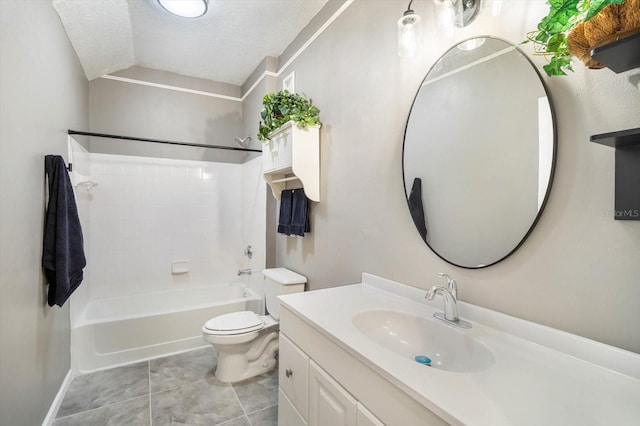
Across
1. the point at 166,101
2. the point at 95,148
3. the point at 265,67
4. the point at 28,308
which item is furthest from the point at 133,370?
the point at 265,67

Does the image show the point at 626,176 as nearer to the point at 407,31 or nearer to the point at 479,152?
the point at 479,152

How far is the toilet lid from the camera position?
209 centimetres

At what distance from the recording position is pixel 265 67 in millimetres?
2836

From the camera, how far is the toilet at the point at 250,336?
82.2 inches

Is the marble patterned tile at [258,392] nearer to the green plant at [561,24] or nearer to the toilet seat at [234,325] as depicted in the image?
the toilet seat at [234,325]

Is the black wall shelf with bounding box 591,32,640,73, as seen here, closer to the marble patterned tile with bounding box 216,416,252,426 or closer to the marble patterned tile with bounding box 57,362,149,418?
the marble patterned tile with bounding box 216,416,252,426

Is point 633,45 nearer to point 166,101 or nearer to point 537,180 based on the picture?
point 537,180

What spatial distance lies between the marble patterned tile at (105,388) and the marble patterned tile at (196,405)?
22cm

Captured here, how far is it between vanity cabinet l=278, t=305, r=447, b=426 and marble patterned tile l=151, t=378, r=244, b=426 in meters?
0.65

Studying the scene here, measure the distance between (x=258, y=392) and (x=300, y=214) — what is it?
4.32ft

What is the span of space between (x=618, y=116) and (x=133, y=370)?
10.5ft

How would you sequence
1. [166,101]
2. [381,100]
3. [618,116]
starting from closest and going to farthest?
[618,116]
[381,100]
[166,101]

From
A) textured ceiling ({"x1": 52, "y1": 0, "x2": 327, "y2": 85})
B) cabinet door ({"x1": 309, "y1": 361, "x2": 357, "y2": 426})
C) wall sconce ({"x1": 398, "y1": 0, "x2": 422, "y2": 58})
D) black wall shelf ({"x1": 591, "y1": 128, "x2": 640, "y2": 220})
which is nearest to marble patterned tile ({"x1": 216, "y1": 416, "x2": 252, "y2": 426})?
cabinet door ({"x1": 309, "y1": 361, "x2": 357, "y2": 426})

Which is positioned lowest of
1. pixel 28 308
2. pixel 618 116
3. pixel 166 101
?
pixel 28 308
